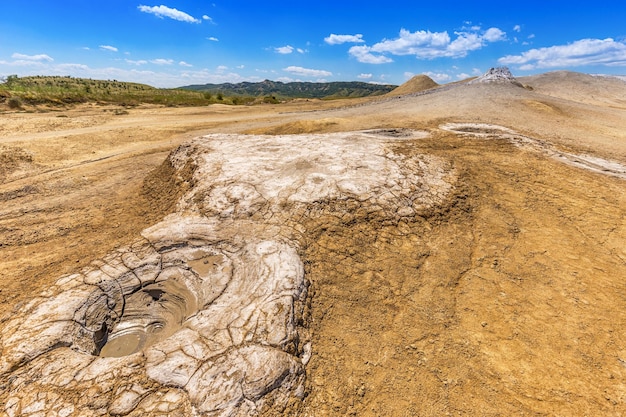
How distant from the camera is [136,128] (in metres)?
13.2

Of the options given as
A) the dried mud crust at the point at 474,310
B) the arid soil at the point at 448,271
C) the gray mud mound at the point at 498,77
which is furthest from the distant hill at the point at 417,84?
the dried mud crust at the point at 474,310

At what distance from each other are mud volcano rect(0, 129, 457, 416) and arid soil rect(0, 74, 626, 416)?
0.27m

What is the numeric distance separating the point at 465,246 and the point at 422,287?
136cm

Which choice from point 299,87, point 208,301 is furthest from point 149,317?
point 299,87

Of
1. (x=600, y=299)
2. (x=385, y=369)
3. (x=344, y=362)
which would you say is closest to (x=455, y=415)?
(x=385, y=369)

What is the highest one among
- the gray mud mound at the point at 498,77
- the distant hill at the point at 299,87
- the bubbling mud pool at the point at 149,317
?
the distant hill at the point at 299,87

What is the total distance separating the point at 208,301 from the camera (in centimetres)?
350

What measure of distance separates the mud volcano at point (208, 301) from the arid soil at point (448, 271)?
10.5 inches

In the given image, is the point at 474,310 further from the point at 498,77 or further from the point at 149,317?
the point at 498,77

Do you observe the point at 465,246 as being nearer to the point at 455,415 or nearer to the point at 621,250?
the point at 621,250

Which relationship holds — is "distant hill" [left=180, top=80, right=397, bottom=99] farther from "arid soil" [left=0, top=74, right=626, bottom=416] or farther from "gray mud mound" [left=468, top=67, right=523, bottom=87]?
"arid soil" [left=0, top=74, right=626, bottom=416]

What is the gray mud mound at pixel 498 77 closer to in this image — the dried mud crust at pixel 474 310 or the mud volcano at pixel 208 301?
the dried mud crust at pixel 474 310

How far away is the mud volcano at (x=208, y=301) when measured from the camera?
2.54m

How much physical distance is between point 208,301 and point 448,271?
3.40 metres
